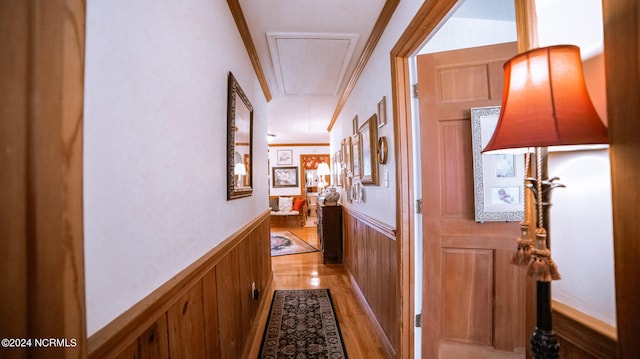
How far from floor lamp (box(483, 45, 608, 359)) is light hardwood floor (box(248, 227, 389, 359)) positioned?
1605 millimetres

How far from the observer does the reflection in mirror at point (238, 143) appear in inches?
60.9

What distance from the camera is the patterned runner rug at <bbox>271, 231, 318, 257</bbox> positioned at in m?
4.72

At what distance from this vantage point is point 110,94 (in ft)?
1.96

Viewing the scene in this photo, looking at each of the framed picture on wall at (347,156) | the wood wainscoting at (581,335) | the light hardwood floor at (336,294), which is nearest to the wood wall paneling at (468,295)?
the light hardwood floor at (336,294)

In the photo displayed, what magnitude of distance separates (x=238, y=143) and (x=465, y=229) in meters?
1.74

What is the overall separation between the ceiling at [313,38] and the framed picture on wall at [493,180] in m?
0.86

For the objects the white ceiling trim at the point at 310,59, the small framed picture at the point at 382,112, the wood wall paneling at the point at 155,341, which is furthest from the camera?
the white ceiling trim at the point at 310,59

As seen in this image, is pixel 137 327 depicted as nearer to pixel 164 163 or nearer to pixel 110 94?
pixel 164 163

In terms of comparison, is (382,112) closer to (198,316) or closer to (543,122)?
(543,122)

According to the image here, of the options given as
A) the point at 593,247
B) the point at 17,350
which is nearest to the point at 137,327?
the point at 17,350

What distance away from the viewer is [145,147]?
734mm

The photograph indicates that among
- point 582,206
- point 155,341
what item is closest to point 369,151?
point 582,206

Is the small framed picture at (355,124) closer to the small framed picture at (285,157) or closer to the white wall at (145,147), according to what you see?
the white wall at (145,147)

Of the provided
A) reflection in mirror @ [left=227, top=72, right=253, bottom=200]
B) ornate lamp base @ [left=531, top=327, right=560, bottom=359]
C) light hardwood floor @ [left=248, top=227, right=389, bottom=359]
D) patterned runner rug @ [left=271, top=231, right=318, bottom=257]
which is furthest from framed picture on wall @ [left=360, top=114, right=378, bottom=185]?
patterned runner rug @ [left=271, top=231, right=318, bottom=257]
